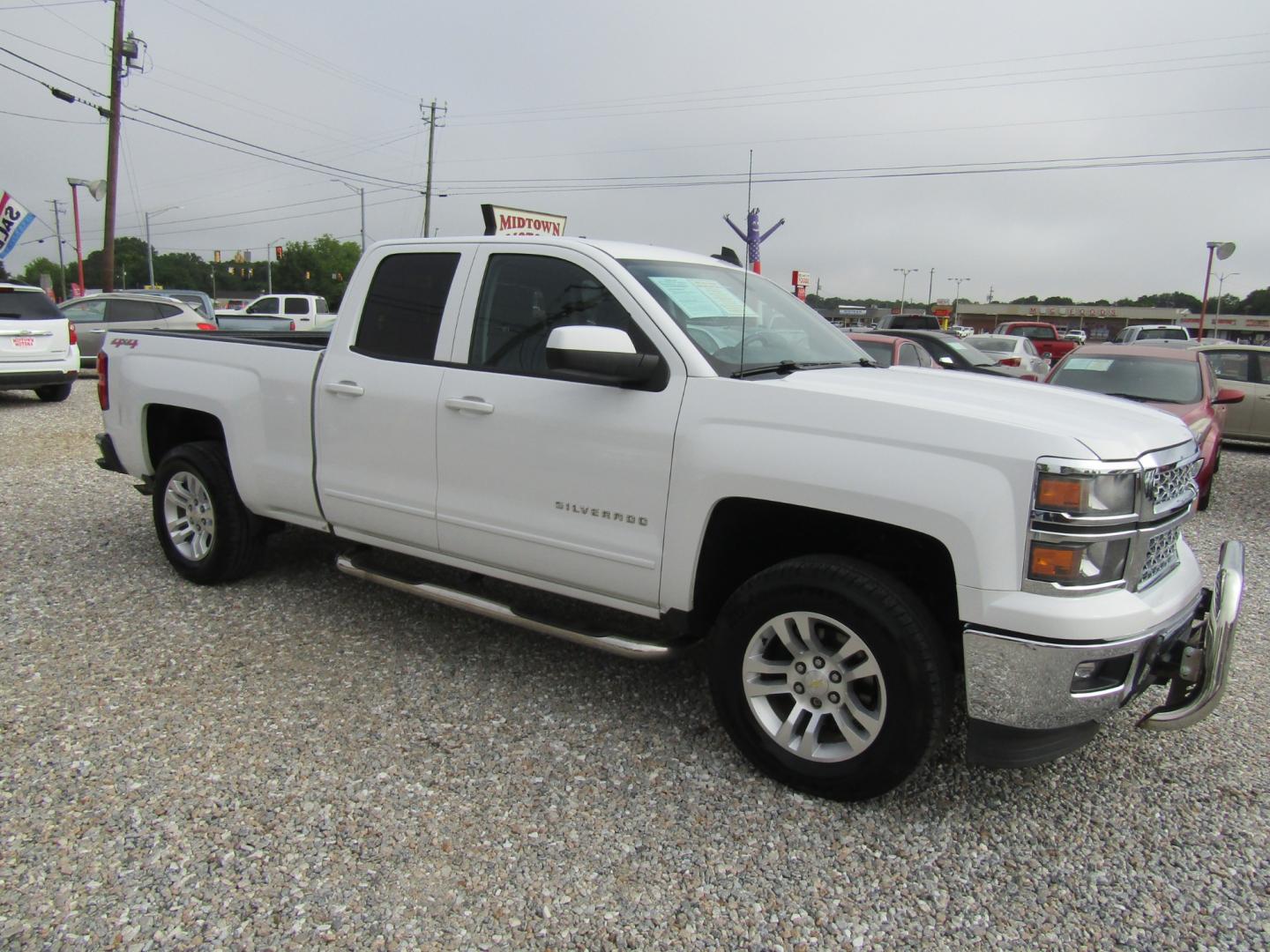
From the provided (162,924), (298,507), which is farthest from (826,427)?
(298,507)

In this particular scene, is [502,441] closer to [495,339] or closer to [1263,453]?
[495,339]

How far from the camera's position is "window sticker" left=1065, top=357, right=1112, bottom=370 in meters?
8.91

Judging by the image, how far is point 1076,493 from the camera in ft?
8.23

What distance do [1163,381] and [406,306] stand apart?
777 cm

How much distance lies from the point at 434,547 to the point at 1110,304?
11769cm

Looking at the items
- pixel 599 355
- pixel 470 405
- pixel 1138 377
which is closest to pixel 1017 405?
pixel 599 355

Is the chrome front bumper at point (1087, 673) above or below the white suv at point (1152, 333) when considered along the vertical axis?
below

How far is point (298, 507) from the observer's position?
440 cm

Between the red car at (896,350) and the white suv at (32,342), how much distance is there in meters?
10.5

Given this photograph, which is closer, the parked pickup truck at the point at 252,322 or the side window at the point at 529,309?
the side window at the point at 529,309

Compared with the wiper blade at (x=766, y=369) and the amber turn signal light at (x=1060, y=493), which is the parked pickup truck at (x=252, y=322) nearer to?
the wiper blade at (x=766, y=369)

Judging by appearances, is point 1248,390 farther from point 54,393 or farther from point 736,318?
point 54,393

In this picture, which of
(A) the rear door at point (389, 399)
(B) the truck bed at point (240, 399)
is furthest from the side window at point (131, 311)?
(A) the rear door at point (389, 399)

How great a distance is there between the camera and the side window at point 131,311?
1580cm
